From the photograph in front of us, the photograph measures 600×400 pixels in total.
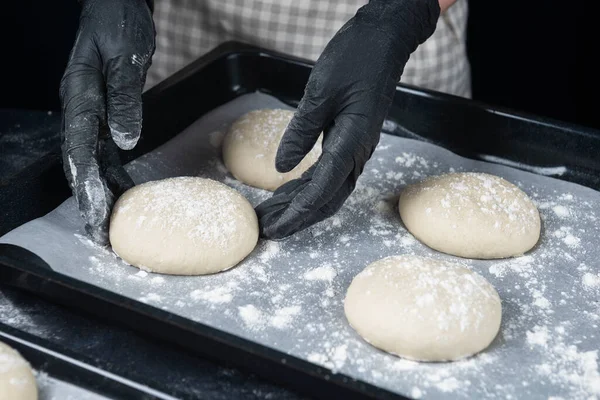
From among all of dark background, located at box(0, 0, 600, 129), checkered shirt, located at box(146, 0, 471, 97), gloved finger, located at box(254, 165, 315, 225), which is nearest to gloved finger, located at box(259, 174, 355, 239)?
gloved finger, located at box(254, 165, 315, 225)

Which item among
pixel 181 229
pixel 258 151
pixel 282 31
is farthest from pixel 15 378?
pixel 282 31

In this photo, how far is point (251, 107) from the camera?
2094mm

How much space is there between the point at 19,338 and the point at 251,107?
104cm

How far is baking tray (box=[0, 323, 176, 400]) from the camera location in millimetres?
1169

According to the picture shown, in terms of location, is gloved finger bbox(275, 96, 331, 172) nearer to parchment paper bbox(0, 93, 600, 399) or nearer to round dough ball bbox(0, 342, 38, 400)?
parchment paper bbox(0, 93, 600, 399)

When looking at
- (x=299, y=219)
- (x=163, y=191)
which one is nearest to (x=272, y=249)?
(x=299, y=219)

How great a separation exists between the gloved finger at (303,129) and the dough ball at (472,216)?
0.33 metres

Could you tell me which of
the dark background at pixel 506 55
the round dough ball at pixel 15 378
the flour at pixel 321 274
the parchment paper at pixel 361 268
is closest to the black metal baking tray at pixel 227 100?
the parchment paper at pixel 361 268

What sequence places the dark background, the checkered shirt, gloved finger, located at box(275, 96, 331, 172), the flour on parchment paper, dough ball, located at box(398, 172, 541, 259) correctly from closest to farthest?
the flour on parchment paper, gloved finger, located at box(275, 96, 331, 172), dough ball, located at box(398, 172, 541, 259), the checkered shirt, the dark background

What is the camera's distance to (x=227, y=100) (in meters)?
2.13

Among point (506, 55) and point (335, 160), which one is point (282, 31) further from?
point (506, 55)

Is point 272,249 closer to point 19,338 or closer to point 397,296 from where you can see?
point 397,296

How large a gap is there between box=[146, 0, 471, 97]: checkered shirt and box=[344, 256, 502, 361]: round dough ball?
92 centimetres

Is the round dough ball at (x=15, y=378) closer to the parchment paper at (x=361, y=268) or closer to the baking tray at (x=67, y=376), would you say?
the baking tray at (x=67, y=376)
